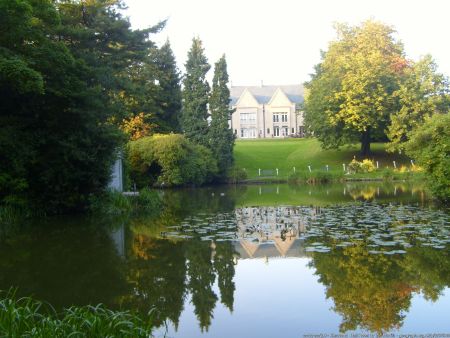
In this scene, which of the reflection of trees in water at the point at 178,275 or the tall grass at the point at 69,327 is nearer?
the tall grass at the point at 69,327

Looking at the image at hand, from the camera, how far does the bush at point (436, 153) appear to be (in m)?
19.7

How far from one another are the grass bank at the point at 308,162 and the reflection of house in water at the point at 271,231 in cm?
2212

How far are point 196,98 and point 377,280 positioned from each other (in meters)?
37.3

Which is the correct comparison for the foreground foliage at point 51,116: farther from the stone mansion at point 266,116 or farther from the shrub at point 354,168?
the stone mansion at point 266,116

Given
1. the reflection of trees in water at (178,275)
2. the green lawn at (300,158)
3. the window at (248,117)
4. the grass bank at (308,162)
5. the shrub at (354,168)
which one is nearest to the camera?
the reflection of trees in water at (178,275)

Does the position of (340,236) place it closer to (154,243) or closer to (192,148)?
(154,243)

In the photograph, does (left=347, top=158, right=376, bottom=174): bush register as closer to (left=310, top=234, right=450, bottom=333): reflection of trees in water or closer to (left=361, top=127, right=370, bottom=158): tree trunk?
(left=361, top=127, right=370, bottom=158): tree trunk

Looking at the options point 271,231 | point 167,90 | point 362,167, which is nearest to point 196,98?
point 167,90

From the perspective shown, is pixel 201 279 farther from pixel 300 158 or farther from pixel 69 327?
pixel 300 158

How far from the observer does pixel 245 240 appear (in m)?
12.7

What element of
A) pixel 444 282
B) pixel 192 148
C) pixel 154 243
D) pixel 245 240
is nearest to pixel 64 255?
pixel 154 243

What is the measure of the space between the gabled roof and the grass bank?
93.7 ft

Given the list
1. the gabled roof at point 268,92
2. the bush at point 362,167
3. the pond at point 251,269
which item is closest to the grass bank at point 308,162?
the bush at point 362,167

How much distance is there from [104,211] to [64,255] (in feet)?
26.2
